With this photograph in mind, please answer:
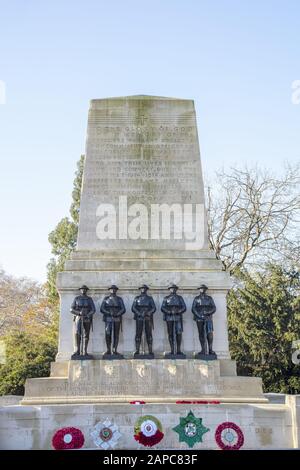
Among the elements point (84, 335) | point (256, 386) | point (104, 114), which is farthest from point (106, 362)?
point (104, 114)

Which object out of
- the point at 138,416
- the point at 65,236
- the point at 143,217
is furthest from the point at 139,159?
the point at 65,236

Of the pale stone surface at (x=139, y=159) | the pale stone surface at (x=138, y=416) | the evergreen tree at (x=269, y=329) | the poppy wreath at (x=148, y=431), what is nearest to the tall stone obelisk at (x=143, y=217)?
the pale stone surface at (x=139, y=159)

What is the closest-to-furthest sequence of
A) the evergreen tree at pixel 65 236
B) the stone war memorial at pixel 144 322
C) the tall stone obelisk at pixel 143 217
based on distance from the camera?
the stone war memorial at pixel 144 322
the tall stone obelisk at pixel 143 217
the evergreen tree at pixel 65 236

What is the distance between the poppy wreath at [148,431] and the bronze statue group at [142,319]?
225 centimetres

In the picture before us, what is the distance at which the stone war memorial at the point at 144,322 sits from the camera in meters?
14.3

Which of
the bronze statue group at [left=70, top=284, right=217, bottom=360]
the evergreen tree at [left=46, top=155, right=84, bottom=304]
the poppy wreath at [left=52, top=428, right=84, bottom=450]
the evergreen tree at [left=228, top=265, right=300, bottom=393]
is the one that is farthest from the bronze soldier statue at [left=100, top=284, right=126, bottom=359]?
the evergreen tree at [left=46, top=155, right=84, bottom=304]

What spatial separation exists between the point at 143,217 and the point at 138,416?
6505 mm

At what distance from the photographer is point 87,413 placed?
14.4m

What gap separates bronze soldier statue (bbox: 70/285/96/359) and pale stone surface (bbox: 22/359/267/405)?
1.55ft

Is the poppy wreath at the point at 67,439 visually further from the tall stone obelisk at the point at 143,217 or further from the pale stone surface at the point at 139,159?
the pale stone surface at the point at 139,159

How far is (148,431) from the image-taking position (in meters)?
14.2

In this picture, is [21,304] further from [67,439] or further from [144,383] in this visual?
[67,439]
